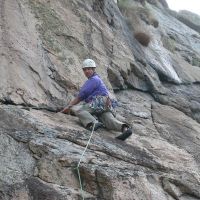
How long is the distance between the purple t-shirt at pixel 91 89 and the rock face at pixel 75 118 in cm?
62

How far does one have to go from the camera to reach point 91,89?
12.0 m

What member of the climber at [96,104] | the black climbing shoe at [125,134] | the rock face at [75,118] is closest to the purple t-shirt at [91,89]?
the climber at [96,104]

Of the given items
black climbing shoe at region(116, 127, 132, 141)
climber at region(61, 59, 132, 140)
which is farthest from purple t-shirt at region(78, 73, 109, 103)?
black climbing shoe at region(116, 127, 132, 141)

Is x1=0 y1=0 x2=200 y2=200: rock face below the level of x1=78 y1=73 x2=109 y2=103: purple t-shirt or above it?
below

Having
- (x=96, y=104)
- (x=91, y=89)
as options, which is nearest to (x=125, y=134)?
(x=96, y=104)

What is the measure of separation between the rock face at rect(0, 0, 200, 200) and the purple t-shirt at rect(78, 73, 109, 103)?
2.05ft

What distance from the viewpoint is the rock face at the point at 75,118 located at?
9.27m

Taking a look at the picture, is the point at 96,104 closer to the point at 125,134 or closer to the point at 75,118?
the point at 75,118

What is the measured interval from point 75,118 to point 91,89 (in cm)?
84

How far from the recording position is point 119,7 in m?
21.3

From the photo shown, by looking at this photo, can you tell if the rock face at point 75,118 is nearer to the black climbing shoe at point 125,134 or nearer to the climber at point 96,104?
the black climbing shoe at point 125,134

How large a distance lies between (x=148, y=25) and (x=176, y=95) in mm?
5144

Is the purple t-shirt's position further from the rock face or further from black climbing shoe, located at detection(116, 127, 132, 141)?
black climbing shoe, located at detection(116, 127, 132, 141)

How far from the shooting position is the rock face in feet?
30.4
